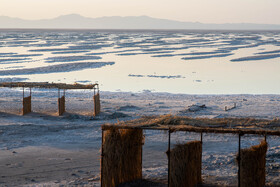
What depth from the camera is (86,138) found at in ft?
51.3

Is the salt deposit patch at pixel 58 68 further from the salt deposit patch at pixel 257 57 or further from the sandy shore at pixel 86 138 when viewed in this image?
the salt deposit patch at pixel 257 57

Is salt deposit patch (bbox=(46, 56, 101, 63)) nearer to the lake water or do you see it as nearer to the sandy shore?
the lake water

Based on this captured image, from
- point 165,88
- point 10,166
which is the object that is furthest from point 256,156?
point 165,88

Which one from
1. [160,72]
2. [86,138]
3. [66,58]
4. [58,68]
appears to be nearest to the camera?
[86,138]

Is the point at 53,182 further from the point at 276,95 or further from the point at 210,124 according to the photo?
the point at 276,95

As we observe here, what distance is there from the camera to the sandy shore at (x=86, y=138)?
11.7 m

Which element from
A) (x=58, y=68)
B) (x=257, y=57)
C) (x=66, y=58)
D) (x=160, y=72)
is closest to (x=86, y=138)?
(x=160, y=72)

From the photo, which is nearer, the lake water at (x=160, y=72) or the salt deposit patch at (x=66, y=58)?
the lake water at (x=160, y=72)

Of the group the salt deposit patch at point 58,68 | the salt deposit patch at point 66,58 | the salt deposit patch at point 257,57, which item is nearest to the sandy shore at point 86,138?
the salt deposit patch at point 58,68

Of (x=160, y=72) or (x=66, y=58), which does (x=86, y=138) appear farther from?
(x=66, y=58)

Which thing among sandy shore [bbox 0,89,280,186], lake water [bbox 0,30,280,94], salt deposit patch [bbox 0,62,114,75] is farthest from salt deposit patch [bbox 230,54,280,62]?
sandy shore [bbox 0,89,280,186]

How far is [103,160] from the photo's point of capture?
32.2 ft

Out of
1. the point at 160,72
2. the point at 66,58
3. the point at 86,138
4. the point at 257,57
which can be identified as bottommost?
the point at 86,138

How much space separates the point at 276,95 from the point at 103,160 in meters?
17.1
